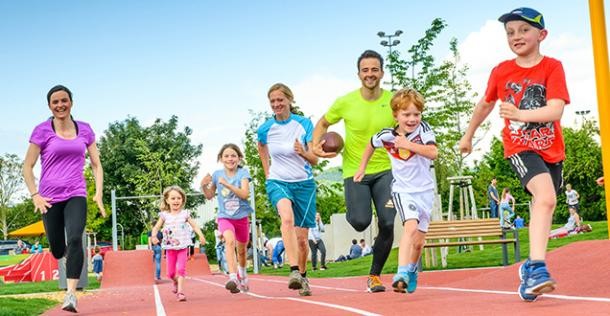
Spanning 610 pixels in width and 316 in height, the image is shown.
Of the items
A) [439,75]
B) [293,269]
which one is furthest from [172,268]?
[439,75]

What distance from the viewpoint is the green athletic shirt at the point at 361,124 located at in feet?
29.7

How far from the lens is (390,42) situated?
104 ft

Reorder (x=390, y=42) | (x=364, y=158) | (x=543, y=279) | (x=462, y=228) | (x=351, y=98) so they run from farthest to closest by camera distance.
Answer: (x=390, y=42) < (x=462, y=228) < (x=351, y=98) < (x=364, y=158) < (x=543, y=279)

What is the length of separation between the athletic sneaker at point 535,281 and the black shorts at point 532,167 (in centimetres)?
66

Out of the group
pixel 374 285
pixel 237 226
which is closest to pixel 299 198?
pixel 374 285

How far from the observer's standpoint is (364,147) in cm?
908

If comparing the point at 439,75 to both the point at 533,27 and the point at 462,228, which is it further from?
the point at 533,27

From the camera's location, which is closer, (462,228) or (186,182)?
(462,228)

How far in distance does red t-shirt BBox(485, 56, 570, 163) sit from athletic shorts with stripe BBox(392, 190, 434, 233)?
1223 mm

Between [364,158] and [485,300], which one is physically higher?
[364,158]

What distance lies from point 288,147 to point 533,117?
13.5 ft

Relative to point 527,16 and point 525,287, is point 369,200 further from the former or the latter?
point 527,16

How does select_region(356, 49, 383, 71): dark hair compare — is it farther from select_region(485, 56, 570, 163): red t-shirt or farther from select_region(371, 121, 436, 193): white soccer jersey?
select_region(485, 56, 570, 163): red t-shirt

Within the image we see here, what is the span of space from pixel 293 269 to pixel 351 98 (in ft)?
6.64
